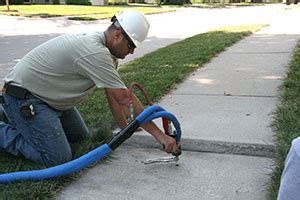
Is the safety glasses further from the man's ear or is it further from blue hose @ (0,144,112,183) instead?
blue hose @ (0,144,112,183)

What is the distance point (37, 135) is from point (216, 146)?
53.5 inches

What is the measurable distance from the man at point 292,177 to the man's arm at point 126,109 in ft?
4.06

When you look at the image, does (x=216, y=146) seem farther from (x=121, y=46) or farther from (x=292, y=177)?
(x=292, y=177)

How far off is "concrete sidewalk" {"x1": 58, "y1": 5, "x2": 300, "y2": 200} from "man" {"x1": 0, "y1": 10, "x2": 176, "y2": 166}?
278 mm

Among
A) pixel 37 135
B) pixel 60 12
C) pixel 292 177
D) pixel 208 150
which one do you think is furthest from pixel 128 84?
pixel 60 12

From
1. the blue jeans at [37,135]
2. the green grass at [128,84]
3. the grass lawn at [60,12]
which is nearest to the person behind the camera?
the green grass at [128,84]

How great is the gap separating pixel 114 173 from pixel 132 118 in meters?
0.43

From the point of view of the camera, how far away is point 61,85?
300cm

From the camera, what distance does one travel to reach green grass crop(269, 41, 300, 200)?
274cm

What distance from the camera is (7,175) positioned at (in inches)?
107

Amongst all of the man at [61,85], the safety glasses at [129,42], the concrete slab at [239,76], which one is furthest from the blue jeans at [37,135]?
the concrete slab at [239,76]

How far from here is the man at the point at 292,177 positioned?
60.2 inches

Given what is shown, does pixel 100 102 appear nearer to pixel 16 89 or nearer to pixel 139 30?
pixel 16 89

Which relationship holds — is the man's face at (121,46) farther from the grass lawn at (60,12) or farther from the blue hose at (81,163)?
the grass lawn at (60,12)
